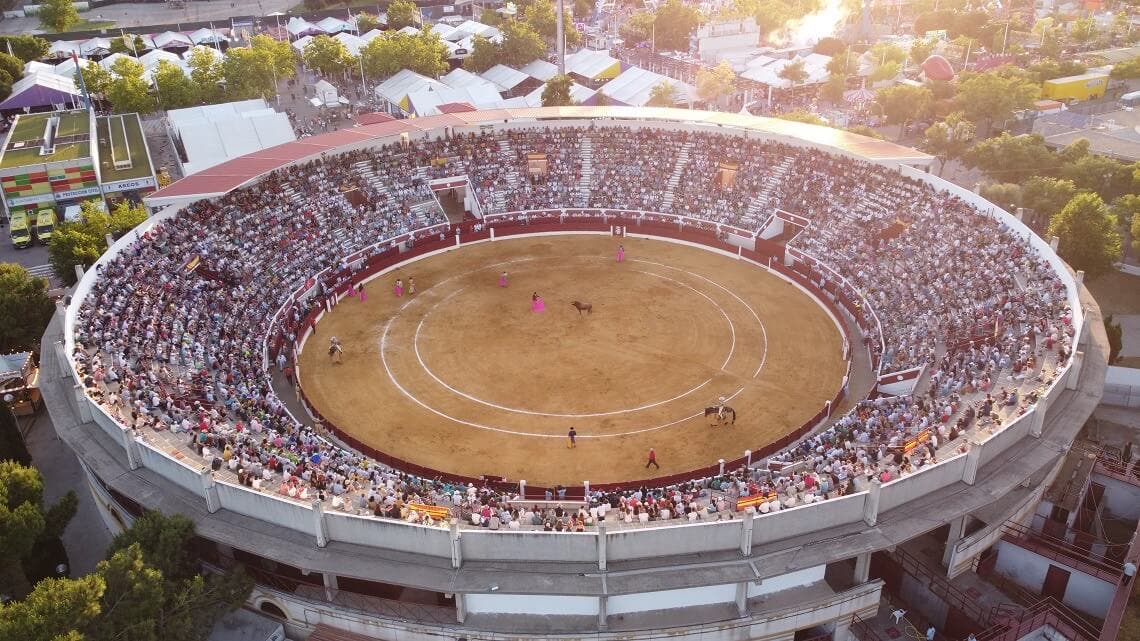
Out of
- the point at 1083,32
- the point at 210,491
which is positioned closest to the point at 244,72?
the point at 210,491

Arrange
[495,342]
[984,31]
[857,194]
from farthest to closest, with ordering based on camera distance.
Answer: [984,31]
[857,194]
[495,342]

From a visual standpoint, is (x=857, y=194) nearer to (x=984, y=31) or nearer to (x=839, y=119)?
(x=839, y=119)

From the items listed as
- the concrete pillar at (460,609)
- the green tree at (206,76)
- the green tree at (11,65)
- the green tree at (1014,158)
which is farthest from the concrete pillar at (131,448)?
the green tree at (11,65)

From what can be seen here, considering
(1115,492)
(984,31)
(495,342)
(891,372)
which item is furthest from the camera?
(984,31)

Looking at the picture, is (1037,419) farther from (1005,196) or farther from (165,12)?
(165,12)

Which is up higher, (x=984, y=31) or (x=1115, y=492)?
(x=984, y=31)

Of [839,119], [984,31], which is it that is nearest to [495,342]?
[839,119]

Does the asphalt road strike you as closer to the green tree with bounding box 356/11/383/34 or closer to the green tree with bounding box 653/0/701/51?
the green tree with bounding box 356/11/383/34
